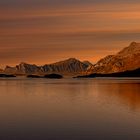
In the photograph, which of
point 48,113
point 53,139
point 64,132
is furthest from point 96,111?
point 53,139

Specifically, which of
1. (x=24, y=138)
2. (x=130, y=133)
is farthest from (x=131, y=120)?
(x=24, y=138)

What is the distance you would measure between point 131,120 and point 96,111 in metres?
11.2

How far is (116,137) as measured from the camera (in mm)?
36719

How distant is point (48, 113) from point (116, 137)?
21.4 metres

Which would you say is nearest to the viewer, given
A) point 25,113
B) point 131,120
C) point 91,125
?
point 91,125

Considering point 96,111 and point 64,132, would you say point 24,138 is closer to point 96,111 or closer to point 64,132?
point 64,132

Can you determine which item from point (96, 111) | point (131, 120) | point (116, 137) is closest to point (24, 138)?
point (116, 137)

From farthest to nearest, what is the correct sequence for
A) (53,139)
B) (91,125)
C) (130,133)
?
1. (91,125)
2. (130,133)
3. (53,139)

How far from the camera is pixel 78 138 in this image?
36.1 meters

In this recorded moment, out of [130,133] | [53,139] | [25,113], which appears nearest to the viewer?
[53,139]

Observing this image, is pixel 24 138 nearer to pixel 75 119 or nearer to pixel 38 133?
pixel 38 133

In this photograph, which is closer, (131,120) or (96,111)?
(131,120)

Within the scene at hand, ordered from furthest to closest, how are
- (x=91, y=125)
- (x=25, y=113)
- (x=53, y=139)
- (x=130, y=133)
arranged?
(x=25, y=113) < (x=91, y=125) < (x=130, y=133) < (x=53, y=139)

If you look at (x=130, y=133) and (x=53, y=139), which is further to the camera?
(x=130, y=133)
